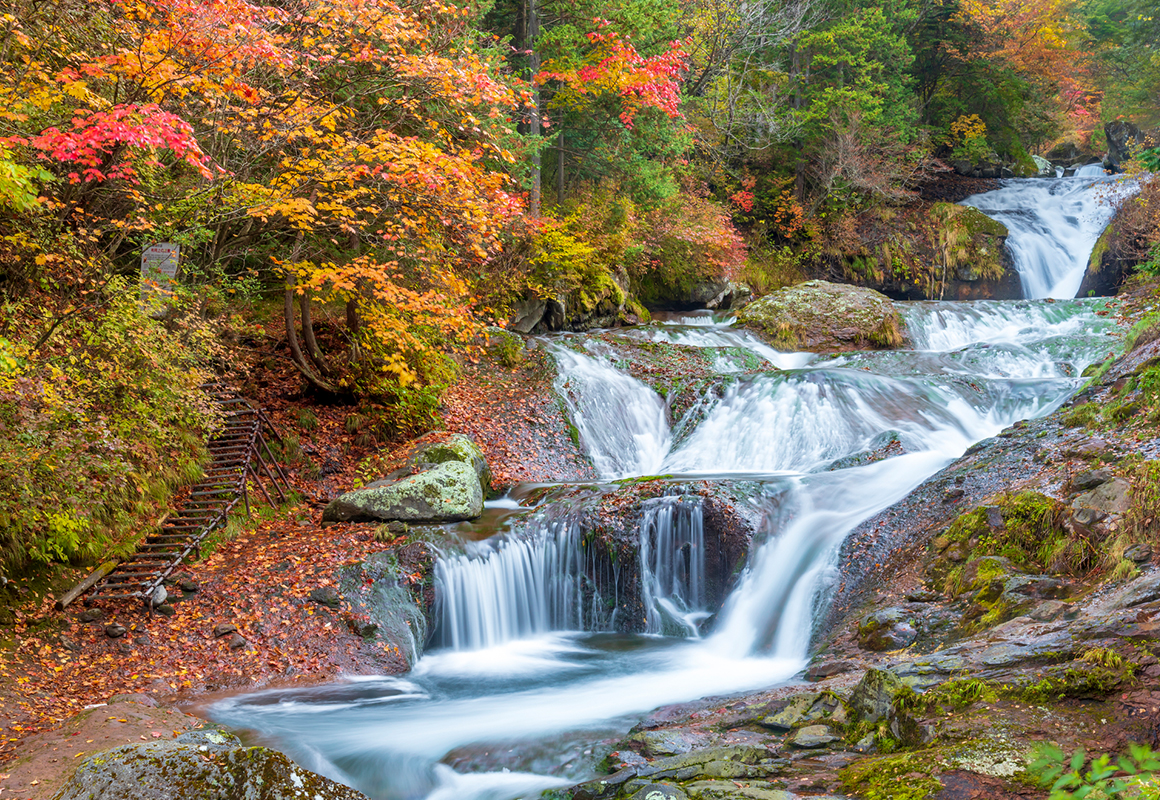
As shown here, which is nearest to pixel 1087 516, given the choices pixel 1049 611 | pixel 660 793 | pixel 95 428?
pixel 1049 611

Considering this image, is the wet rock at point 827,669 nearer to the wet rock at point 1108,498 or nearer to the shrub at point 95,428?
the wet rock at point 1108,498

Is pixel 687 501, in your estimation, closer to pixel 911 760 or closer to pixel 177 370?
pixel 911 760

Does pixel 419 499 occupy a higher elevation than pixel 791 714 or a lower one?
higher

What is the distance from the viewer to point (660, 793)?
3.56 meters

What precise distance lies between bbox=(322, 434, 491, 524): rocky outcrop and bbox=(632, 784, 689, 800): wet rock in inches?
207

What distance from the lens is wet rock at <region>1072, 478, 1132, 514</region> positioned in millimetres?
5500

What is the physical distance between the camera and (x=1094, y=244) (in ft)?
70.1

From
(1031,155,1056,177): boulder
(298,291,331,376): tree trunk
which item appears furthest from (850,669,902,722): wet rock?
(1031,155,1056,177): boulder

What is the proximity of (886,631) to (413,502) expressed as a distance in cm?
518

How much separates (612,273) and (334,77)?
8.84m

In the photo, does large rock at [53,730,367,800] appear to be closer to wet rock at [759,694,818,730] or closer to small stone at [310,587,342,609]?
wet rock at [759,694,818,730]

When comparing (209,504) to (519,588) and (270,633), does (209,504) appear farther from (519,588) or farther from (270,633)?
(519,588)

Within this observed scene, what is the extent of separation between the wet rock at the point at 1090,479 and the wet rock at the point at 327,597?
6.68m

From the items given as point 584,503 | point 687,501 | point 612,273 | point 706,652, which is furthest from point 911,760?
point 612,273
